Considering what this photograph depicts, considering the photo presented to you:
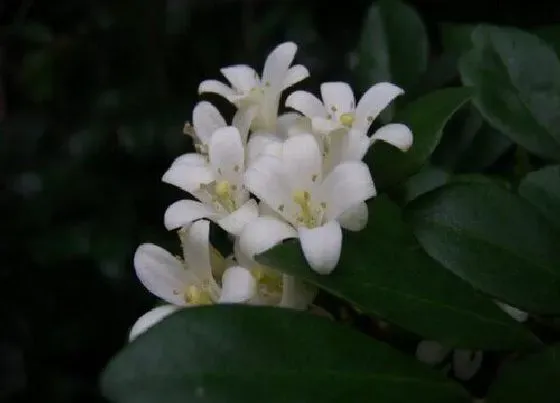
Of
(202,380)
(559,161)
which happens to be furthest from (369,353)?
(559,161)

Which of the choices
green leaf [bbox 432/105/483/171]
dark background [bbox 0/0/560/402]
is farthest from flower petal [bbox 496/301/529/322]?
dark background [bbox 0/0/560/402]

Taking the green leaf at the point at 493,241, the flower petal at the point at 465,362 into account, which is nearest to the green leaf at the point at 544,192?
the green leaf at the point at 493,241

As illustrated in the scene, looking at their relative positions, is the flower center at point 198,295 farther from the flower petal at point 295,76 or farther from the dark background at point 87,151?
the dark background at point 87,151

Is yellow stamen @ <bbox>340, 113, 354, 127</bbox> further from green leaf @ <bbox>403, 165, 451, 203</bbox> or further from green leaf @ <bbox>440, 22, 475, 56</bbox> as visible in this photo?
green leaf @ <bbox>440, 22, 475, 56</bbox>

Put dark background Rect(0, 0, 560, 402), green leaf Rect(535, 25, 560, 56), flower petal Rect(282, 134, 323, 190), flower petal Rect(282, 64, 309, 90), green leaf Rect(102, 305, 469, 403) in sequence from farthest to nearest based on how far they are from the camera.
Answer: dark background Rect(0, 0, 560, 402) → green leaf Rect(535, 25, 560, 56) → flower petal Rect(282, 64, 309, 90) → flower petal Rect(282, 134, 323, 190) → green leaf Rect(102, 305, 469, 403)

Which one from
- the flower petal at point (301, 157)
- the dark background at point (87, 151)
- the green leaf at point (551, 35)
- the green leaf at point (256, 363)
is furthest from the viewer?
the dark background at point (87, 151)

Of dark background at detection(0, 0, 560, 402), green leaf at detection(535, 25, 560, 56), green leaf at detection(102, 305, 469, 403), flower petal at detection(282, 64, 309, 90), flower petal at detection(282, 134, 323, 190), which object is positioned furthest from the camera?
dark background at detection(0, 0, 560, 402)

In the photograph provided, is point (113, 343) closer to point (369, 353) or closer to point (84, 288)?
point (84, 288)
